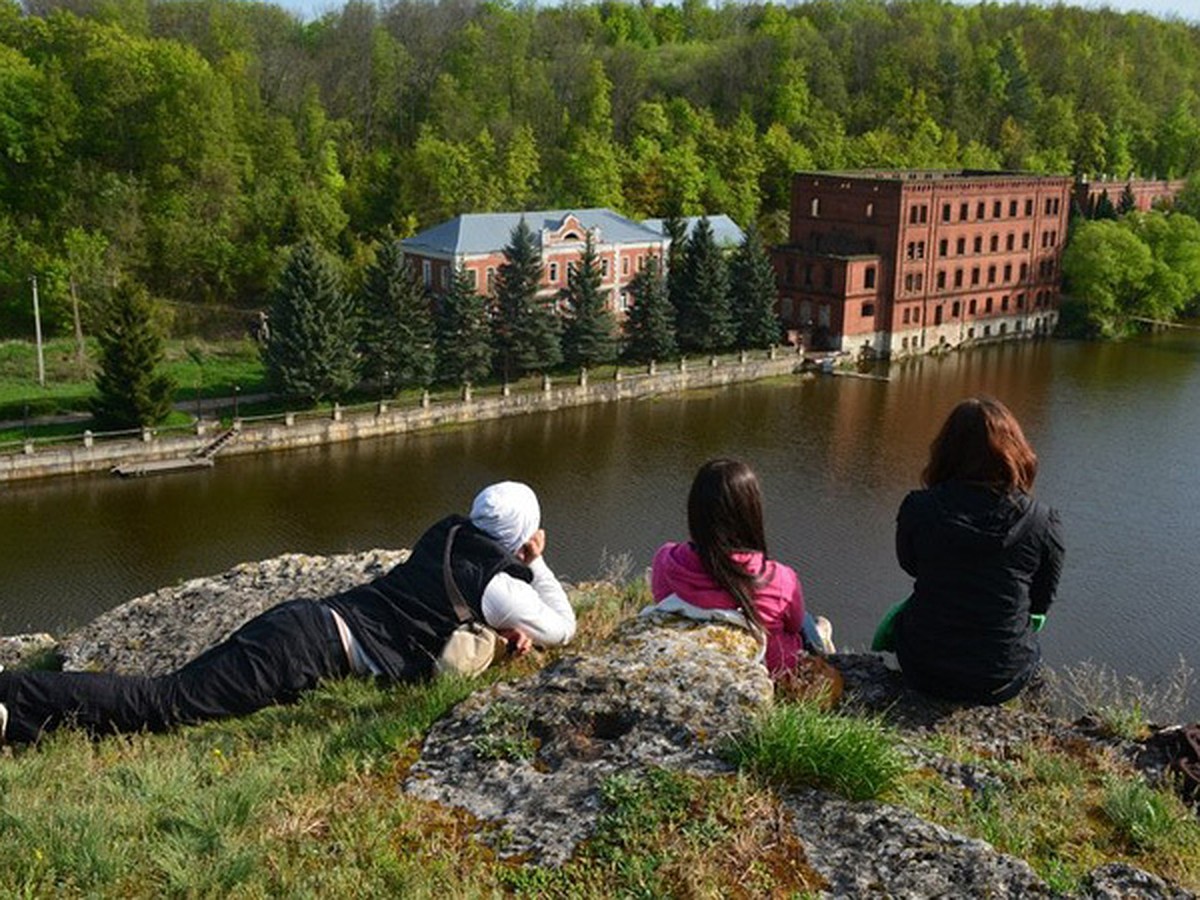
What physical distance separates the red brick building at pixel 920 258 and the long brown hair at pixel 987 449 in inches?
1461

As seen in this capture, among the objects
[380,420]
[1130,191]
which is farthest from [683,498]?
[1130,191]

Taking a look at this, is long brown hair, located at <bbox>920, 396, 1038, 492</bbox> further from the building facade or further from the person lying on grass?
the building facade

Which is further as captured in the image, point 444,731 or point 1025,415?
point 1025,415

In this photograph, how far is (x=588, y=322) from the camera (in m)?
35.8

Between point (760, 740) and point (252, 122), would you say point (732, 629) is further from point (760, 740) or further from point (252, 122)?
point (252, 122)

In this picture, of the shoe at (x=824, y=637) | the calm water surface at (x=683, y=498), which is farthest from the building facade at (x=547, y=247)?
the shoe at (x=824, y=637)

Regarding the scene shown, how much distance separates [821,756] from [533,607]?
7.06 ft

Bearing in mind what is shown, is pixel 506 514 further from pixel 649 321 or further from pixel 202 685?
pixel 649 321

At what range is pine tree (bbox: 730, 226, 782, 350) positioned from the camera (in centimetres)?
3934

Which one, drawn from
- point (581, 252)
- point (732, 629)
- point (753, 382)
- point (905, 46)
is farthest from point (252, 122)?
point (732, 629)

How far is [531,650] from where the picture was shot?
6.32 meters

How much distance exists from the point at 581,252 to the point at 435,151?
13.1 m

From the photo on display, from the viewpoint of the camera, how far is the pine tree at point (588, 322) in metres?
35.7

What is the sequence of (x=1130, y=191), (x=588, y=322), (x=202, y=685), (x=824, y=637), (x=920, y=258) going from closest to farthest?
(x=202, y=685)
(x=824, y=637)
(x=588, y=322)
(x=920, y=258)
(x=1130, y=191)
